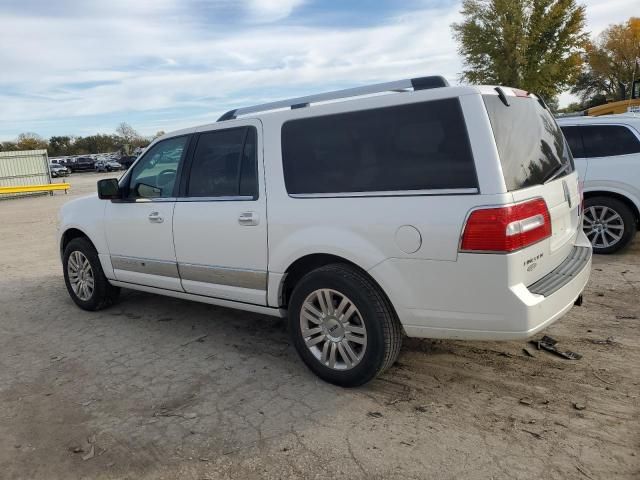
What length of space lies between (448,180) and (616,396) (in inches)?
69.2

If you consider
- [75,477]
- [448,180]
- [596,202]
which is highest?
[448,180]

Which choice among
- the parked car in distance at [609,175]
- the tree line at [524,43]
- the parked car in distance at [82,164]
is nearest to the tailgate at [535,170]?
the parked car in distance at [609,175]

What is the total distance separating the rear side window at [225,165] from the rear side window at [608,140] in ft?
16.4

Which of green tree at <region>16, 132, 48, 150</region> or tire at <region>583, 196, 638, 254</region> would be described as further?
green tree at <region>16, 132, 48, 150</region>

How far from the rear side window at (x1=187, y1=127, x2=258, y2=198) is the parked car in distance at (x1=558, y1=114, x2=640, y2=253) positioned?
4.83 m

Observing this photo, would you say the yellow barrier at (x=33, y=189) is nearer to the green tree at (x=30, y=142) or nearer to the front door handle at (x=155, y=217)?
the front door handle at (x=155, y=217)

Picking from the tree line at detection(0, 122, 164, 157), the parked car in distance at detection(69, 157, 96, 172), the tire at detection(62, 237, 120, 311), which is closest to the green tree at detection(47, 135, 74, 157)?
the tree line at detection(0, 122, 164, 157)

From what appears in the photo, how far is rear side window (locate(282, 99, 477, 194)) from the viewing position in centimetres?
299

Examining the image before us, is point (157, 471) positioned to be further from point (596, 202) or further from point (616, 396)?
point (596, 202)

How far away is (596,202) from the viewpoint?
6734 millimetres

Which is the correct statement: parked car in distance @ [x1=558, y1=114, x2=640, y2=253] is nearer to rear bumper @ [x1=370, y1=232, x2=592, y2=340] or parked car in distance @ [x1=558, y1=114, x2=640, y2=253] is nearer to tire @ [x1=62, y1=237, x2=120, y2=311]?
rear bumper @ [x1=370, y1=232, x2=592, y2=340]

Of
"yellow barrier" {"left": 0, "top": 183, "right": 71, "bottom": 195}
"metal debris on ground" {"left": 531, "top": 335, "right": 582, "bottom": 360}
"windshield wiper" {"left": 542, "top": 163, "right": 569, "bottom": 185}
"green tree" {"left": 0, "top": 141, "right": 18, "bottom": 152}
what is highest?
"green tree" {"left": 0, "top": 141, "right": 18, "bottom": 152}

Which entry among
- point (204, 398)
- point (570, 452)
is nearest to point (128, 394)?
point (204, 398)

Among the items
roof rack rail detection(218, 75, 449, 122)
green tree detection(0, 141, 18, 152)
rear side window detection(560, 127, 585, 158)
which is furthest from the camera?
green tree detection(0, 141, 18, 152)
